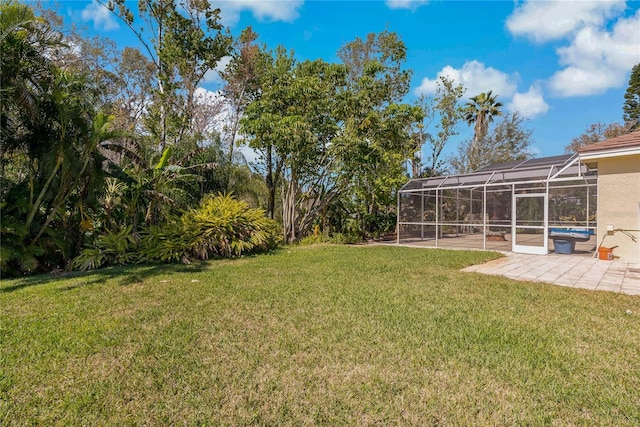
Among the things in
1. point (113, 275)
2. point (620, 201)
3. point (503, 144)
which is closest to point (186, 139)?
point (113, 275)

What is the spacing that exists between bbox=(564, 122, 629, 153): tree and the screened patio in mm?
14924

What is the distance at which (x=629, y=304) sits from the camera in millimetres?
4852

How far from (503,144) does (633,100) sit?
10.9m

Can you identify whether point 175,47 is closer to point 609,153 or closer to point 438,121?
point 609,153

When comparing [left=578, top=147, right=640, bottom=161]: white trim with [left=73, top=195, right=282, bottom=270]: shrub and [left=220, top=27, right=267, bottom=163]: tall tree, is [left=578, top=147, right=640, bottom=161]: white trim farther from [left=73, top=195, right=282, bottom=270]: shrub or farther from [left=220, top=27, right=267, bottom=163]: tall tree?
[left=220, top=27, right=267, bottom=163]: tall tree

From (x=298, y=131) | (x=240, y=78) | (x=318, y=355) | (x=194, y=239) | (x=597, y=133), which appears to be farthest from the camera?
(x=597, y=133)

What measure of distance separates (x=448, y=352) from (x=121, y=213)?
9.70 m

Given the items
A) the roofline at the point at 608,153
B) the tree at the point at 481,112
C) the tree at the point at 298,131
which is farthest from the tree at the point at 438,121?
the roofline at the point at 608,153

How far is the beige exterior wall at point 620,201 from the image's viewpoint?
29.4ft

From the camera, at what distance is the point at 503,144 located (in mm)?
25500

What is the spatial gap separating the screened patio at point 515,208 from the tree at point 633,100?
18041 millimetres

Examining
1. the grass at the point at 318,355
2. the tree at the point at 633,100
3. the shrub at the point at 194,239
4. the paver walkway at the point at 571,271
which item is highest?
the tree at the point at 633,100

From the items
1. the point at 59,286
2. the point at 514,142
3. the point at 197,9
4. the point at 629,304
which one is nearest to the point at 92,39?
the point at 197,9

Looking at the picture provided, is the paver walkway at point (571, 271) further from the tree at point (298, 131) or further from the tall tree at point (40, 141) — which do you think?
the tall tree at point (40, 141)
